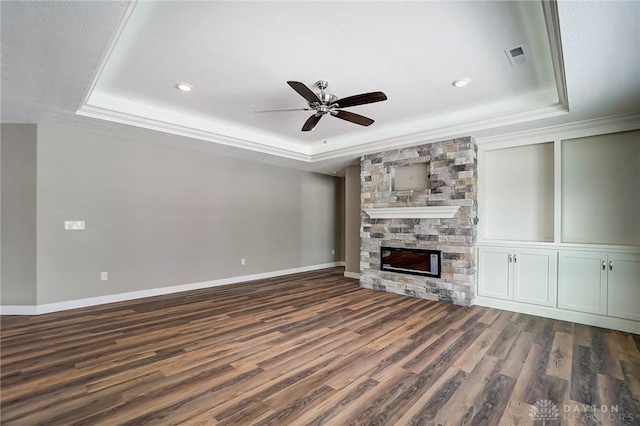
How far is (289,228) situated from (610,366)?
5.64 metres

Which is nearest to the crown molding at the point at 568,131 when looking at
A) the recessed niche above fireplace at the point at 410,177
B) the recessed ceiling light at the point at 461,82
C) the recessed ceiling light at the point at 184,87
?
the recessed niche above fireplace at the point at 410,177

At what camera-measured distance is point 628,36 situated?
6.66 ft

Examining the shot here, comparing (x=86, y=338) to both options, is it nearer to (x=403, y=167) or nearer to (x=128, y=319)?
(x=128, y=319)

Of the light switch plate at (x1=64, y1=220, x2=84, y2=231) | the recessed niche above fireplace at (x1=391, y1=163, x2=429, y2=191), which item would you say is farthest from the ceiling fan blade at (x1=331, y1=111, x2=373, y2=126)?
the light switch plate at (x1=64, y1=220, x2=84, y2=231)

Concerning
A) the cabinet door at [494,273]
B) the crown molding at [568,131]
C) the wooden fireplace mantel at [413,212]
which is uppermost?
the crown molding at [568,131]

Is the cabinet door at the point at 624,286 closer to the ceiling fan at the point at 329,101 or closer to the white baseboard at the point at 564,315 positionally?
the white baseboard at the point at 564,315

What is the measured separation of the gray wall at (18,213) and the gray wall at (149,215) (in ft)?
0.31

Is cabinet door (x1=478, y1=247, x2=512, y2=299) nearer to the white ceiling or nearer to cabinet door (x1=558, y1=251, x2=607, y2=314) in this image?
cabinet door (x1=558, y1=251, x2=607, y2=314)

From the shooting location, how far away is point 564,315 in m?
3.83

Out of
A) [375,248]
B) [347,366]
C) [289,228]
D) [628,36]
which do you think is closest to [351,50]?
[628,36]

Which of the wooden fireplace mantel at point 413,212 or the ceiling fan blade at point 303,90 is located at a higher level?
the ceiling fan blade at point 303,90

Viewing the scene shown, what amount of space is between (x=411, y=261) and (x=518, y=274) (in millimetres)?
1522

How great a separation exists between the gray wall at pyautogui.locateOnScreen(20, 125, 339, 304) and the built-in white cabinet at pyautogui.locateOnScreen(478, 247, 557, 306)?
416cm

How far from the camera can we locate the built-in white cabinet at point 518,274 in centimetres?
397
